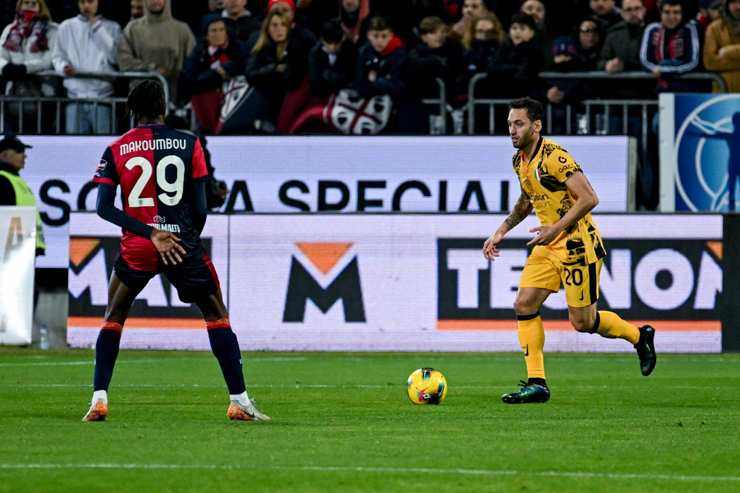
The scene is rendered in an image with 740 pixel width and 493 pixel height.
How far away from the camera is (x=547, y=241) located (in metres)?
11.9

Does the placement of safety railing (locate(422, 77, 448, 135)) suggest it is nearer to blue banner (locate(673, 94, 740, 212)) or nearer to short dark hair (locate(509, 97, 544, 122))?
blue banner (locate(673, 94, 740, 212))

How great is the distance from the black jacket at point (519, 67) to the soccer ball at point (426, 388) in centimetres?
826

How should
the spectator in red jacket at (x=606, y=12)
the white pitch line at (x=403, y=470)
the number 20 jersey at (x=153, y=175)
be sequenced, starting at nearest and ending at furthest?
the white pitch line at (x=403, y=470) < the number 20 jersey at (x=153, y=175) < the spectator in red jacket at (x=606, y=12)

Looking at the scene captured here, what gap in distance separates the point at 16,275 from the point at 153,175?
8.78 m

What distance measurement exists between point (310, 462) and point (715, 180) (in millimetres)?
12591

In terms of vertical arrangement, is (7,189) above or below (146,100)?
below

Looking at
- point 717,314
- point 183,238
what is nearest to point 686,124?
point 717,314

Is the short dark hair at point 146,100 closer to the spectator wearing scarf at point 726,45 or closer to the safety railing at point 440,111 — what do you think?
the safety railing at point 440,111

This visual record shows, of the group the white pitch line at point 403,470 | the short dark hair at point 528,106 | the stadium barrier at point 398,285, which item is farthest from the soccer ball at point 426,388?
the stadium barrier at point 398,285

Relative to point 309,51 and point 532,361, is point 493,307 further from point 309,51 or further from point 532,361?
Answer: point 532,361

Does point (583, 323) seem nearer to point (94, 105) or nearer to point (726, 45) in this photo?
point (726, 45)

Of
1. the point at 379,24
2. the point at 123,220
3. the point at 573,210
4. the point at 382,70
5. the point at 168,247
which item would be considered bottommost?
the point at 168,247

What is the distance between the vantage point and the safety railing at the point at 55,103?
805 inches

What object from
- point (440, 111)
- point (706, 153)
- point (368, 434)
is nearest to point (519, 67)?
point (440, 111)
